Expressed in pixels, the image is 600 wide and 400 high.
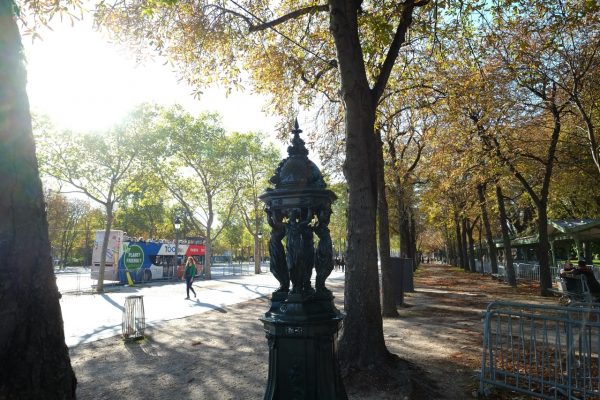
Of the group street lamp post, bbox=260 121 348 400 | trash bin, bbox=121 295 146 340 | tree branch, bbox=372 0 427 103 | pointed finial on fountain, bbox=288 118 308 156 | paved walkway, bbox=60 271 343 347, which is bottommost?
paved walkway, bbox=60 271 343 347

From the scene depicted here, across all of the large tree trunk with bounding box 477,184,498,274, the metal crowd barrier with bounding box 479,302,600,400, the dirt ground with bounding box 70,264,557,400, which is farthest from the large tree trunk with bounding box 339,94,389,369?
the large tree trunk with bounding box 477,184,498,274

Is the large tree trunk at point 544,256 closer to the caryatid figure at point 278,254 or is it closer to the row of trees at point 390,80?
the row of trees at point 390,80

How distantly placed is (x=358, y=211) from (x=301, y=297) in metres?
3.28

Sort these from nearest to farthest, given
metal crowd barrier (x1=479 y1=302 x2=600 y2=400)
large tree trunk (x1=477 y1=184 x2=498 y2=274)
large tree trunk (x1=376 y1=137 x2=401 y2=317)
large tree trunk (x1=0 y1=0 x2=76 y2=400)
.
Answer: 1. large tree trunk (x1=0 y1=0 x2=76 y2=400)
2. metal crowd barrier (x1=479 y1=302 x2=600 y2=400)
3. large tree trunk (x1=376 y1=137 x2=401 y2=317)
4. large tree trunk (x1=477 y1=184 x2=498 y2=274)

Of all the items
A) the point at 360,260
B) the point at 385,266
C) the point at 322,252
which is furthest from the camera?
the point at 385,266

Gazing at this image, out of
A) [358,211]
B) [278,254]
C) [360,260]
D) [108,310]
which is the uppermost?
[358,211]

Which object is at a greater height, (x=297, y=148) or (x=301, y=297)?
(x=297, y=148)

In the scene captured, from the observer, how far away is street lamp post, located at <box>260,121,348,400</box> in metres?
3.34

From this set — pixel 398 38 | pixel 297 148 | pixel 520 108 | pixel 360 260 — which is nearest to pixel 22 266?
pixel 297 148

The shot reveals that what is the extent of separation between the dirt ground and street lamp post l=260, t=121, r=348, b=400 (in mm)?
2448

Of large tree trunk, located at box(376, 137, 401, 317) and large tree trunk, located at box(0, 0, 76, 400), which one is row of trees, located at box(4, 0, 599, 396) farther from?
large tree trunk, located at box(0, 0, 76, 400)

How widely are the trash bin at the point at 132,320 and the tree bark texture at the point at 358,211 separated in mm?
5774

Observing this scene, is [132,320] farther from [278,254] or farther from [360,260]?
[278,254]

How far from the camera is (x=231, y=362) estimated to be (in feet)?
24.3
